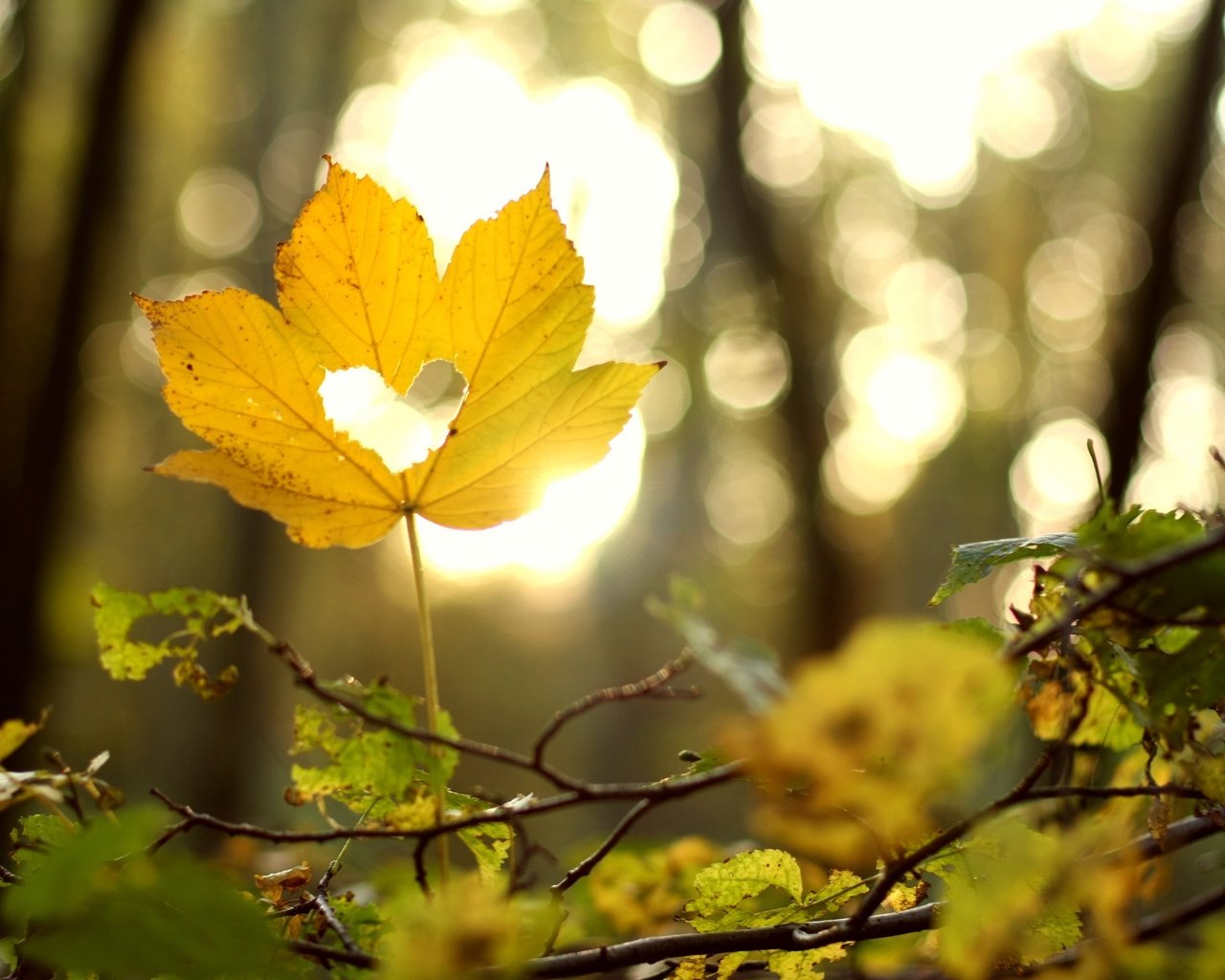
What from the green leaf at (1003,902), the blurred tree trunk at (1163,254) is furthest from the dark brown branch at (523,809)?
the blurred tree trunk at (1163,254)

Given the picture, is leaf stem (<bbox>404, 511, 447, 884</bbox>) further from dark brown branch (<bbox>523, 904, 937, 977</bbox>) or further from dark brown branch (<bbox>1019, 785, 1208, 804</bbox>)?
dark brown branch (<bbox>1019, 785, 1208, 804</bbox>)

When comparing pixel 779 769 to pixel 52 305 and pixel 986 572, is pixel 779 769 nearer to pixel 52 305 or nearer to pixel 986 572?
pixel 986 572

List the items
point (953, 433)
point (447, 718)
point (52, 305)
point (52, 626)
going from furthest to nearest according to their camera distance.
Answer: point (953, 433) → point (52, 305) → point (52, 626) → point (447, 718)

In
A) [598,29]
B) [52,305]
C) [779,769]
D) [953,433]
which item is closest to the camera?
[779,769]

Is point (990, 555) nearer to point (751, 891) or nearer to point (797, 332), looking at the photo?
point (751, 891)

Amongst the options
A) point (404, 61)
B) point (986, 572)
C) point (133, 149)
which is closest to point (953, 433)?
point (404, 61)

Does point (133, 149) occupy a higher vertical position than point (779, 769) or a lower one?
higher

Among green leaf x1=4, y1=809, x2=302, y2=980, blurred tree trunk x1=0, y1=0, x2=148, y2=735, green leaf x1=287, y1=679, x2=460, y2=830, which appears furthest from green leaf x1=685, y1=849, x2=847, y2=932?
blurred tree trunk x1=0, y1=0, x2=148, y2=735
